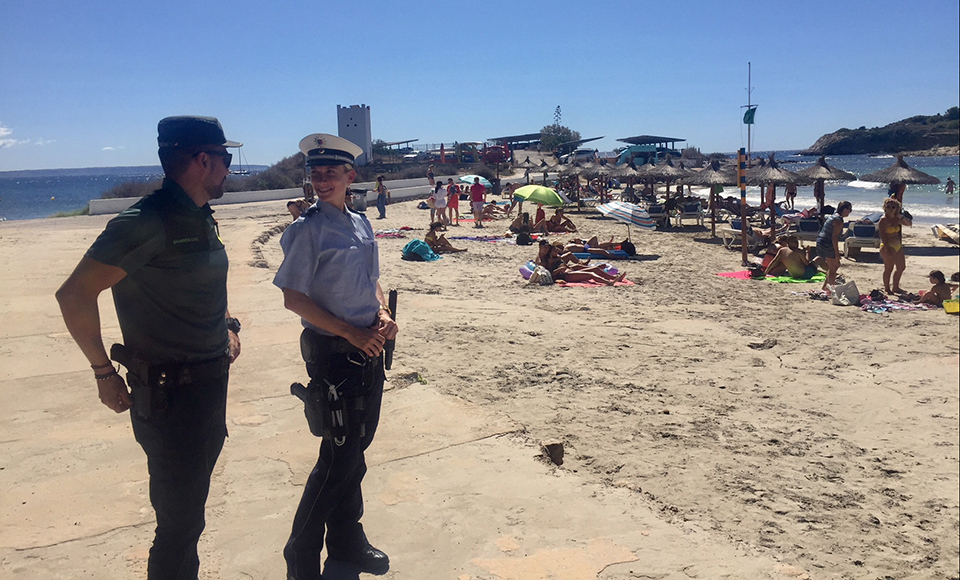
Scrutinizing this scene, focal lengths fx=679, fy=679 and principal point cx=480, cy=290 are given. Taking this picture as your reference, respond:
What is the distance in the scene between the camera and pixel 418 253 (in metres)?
13.6

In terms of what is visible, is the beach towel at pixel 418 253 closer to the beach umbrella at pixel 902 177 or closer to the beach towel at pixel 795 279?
the beach towel at pixel 795 279

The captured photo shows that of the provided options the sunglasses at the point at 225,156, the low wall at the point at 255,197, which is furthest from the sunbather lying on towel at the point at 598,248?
the low wall at the point at 255,197

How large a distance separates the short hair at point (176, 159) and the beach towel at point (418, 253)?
37.4 ft

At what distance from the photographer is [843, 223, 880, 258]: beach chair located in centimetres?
1379

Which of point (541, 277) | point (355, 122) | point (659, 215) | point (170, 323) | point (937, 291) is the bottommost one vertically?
point (937, 291)

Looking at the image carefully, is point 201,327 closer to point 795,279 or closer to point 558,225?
point 795,279

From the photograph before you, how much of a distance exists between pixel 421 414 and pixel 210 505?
61.5 inches

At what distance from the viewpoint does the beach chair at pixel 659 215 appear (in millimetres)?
21422

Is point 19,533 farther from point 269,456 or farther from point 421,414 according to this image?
point 421,414

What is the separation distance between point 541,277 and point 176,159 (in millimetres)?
9142

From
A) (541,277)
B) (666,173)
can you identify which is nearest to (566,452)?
(541,277)

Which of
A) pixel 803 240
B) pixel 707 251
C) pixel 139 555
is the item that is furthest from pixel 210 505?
pixel 803 240

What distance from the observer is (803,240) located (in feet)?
53.7

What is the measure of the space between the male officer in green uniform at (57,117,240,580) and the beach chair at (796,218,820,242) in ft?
52.2
